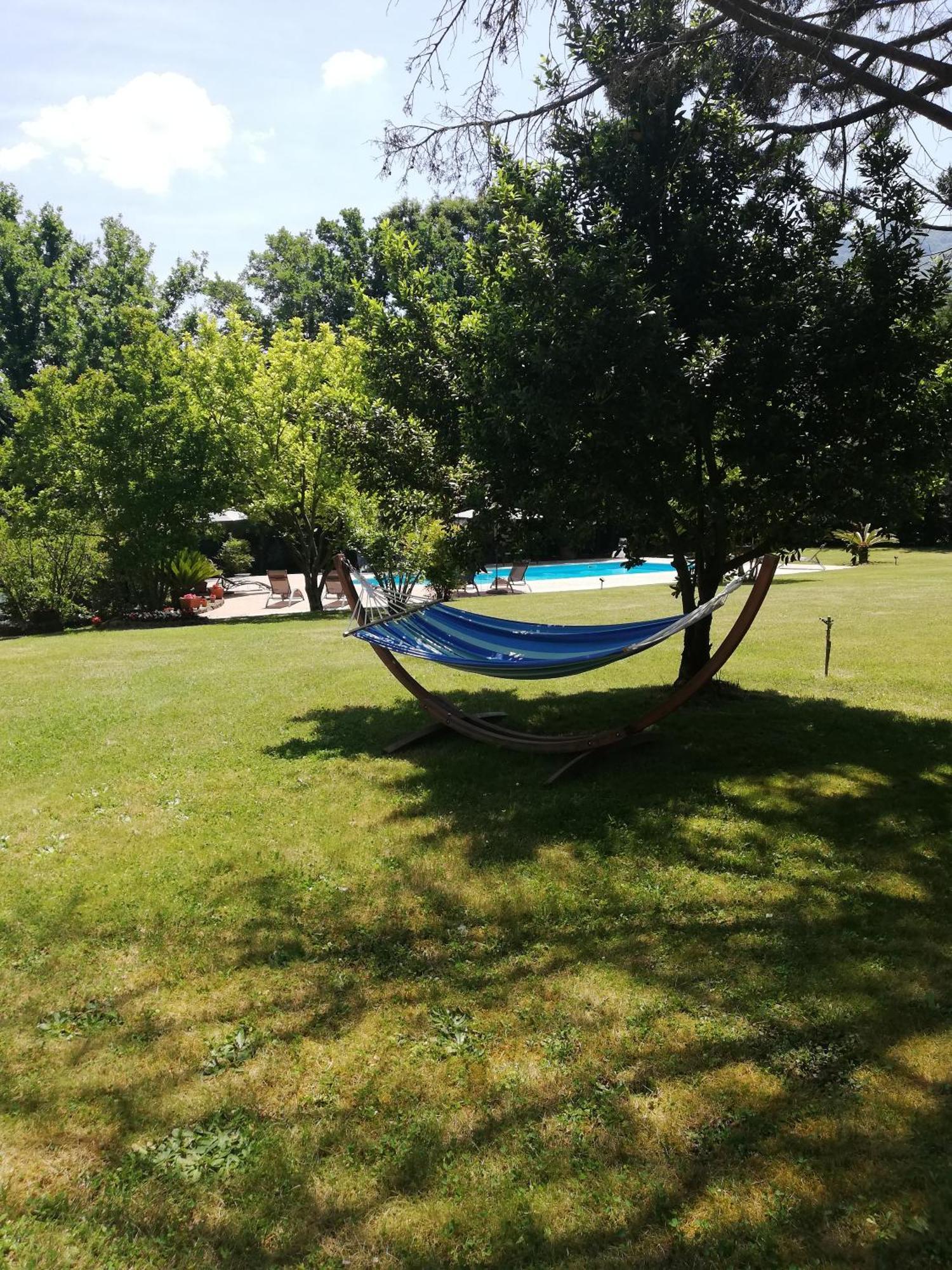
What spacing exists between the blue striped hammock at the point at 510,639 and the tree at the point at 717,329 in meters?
0.97

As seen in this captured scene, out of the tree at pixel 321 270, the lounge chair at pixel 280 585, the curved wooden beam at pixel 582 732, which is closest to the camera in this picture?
the curved wooden beam at pixel 582 732

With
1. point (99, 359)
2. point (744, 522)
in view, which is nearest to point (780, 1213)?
point (744, 522)

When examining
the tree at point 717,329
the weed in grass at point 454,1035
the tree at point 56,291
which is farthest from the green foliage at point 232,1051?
the tree at point 56,291

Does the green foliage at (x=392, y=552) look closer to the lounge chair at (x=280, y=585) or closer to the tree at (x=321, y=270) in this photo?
the lounge chair at (x=280, y=585)

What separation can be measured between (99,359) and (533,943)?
2633cm

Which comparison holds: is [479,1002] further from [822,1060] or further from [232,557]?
[232,557]

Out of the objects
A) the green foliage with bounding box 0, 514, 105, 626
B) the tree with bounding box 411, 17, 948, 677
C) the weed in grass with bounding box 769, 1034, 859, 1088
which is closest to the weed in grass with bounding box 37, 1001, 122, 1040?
the weed in grass with bounding box 769, 1034, 859, 1088

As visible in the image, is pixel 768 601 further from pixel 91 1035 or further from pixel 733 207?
pixel 91 1035

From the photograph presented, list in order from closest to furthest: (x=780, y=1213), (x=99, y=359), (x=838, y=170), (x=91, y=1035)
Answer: (x=780, y=1213) → (x=91, y=1035) → (x=838, y=170) → (x=99, y=359)

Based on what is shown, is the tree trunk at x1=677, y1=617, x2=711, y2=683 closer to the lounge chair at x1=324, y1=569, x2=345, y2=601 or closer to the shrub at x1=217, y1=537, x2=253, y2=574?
the lounge chair at x1=324, y1=569, x2=345, y2=601

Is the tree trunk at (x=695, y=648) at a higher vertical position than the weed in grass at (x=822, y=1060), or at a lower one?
higher

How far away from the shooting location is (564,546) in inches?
249

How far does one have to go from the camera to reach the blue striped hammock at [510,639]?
5.45 metres

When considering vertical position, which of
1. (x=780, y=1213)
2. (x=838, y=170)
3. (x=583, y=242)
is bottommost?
(x=780, y=1213)
